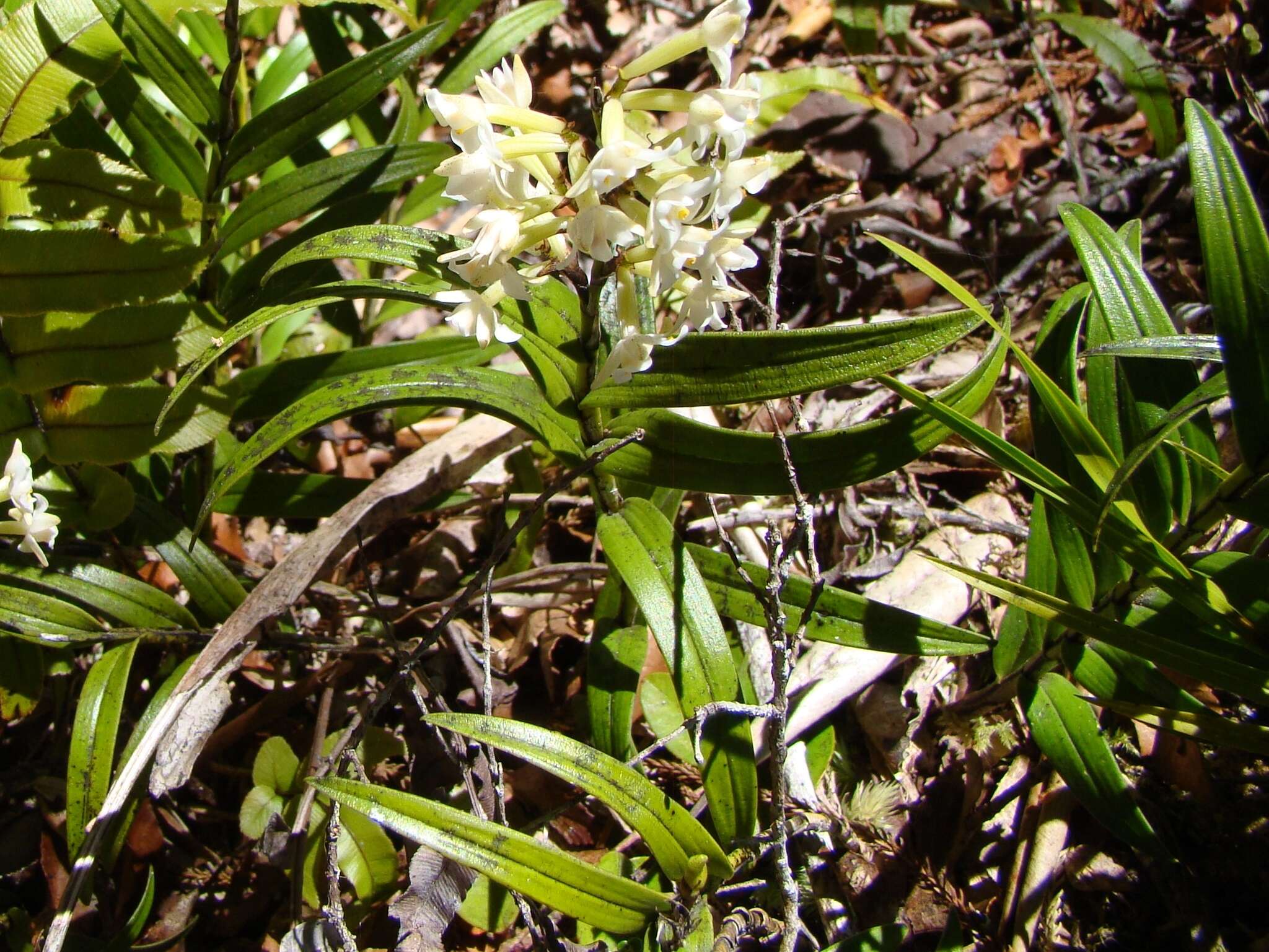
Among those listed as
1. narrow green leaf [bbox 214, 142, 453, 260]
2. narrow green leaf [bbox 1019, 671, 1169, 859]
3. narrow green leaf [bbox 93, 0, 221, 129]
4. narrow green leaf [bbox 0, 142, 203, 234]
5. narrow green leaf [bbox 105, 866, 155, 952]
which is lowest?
narrow green leaf [bbox 1019, 671, 1169, 859]

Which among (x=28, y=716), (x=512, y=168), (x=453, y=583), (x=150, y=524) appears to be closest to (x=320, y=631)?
(x=453, y=583)

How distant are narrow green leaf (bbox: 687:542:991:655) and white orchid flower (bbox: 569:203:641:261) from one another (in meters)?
0.72

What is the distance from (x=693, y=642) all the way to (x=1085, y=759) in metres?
0.85

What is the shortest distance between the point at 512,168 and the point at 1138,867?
2049 millimetres

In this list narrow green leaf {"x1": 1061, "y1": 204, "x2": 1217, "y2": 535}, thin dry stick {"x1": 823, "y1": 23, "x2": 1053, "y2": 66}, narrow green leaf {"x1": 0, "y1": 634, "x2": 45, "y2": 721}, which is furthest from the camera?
thin dry stick {"x1": 823, "y1": 23, "x2": 1053, "y2": 66}

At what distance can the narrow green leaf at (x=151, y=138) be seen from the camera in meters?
2.33

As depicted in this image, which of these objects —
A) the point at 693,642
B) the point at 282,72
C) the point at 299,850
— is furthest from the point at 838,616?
the point at 282,72

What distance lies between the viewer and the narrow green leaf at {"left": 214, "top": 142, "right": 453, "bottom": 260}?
229 centimetres

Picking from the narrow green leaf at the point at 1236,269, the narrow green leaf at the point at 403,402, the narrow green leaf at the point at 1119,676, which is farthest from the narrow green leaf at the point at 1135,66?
the narrow green leaf at the point at 403,402

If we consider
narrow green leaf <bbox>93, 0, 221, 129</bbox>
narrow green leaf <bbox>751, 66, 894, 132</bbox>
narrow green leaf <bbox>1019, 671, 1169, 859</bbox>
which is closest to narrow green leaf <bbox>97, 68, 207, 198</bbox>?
narrow green leaf <bbox>93, 0, 221, 129</bbox>

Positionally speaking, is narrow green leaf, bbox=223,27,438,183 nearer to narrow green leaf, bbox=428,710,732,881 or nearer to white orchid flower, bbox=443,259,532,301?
white orchid flower, bbox=443,259,532,301

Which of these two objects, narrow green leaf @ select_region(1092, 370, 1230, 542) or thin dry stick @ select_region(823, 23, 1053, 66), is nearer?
narrow green leaf @ select_region(1092, 370, 1230, 542)

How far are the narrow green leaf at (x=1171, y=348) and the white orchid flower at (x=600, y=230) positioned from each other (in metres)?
0.90

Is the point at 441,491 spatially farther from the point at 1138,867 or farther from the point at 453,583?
the point at 1138,867
